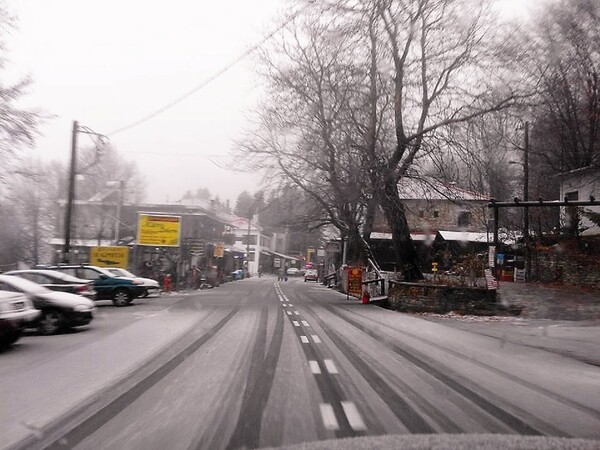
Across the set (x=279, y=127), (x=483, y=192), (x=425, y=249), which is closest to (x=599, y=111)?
(x=483, y=192)

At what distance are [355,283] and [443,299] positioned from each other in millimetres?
7870

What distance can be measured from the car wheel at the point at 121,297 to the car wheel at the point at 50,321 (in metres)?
9.25

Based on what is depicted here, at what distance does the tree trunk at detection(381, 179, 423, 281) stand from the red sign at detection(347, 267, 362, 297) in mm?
2397

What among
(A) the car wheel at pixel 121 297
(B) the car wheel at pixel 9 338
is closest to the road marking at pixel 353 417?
(B) the car wheel at pixel 9 338

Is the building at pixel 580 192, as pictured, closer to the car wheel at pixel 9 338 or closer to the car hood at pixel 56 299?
the car hood at pixel 56 299

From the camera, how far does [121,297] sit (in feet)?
72.8

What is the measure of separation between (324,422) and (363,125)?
20.7 m

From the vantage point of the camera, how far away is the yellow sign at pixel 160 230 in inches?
1385

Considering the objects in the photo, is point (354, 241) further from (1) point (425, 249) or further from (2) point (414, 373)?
(2) point (414, 373)

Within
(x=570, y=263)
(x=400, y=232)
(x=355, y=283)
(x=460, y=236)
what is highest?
(x=460, y=236)

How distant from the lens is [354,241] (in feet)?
126

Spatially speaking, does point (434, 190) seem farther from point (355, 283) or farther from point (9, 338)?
point (9, 338)

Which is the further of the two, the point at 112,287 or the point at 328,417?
the point at 112,287

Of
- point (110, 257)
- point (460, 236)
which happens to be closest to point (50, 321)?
point (110, 257)
